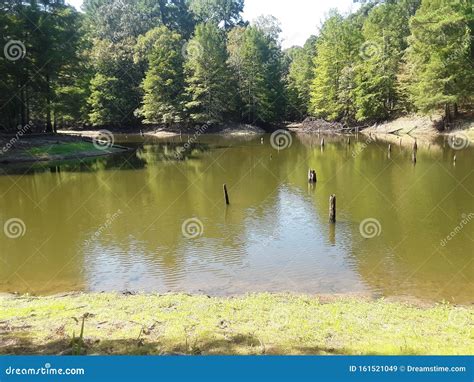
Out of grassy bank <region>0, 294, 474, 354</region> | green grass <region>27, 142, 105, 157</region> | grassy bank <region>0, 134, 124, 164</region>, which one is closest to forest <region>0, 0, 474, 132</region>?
grassy bank <region>0, 134, 124, 164</region>

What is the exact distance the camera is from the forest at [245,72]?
62875 mm

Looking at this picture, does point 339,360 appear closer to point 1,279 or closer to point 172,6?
point 1,279

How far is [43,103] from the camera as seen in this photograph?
57.6 m

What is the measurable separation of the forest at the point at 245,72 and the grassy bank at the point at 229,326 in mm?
50367

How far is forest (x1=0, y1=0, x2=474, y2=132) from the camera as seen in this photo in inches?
2475

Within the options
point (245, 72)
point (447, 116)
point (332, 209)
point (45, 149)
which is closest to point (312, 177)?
point (332, 209)

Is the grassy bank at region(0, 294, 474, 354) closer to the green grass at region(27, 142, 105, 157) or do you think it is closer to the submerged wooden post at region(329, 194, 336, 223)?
the submerged wooden post at region(329, 194, 336, 223)

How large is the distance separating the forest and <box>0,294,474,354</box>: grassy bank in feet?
165

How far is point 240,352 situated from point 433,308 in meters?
8.32

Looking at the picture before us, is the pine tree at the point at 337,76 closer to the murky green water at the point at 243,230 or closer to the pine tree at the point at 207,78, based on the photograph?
the pine tree at the point at 207,78

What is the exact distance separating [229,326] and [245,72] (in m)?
87.8

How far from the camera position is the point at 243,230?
1014 inches

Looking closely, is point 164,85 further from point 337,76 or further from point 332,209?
point 332,209

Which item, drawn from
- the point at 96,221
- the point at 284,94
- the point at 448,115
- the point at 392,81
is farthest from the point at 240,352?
Result: the point at 284,94
